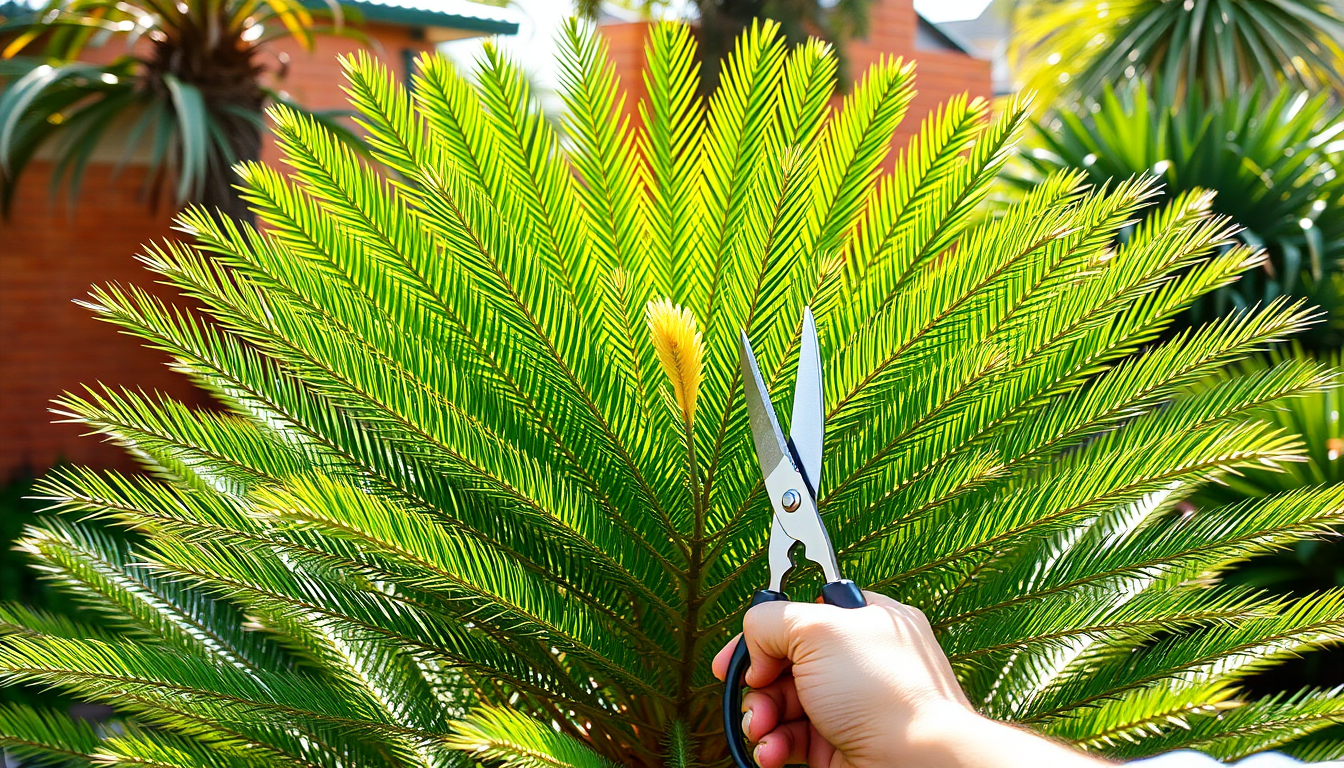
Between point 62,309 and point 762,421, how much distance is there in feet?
27.5

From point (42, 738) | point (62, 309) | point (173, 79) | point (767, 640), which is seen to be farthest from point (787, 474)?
point (62, 309)

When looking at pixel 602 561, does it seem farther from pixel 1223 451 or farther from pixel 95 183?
pixel 95 183

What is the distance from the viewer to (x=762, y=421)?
53.1 inches

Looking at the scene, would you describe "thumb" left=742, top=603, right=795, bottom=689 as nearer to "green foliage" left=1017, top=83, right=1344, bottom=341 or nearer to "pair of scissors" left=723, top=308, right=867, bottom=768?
"pair of scissors" left=723, top=308, right=867, bottom=768

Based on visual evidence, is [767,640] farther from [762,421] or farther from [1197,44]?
[1197,44]

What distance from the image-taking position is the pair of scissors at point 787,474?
4.34 ft

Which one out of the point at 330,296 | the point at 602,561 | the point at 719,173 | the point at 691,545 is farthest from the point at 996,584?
the point at 330,296

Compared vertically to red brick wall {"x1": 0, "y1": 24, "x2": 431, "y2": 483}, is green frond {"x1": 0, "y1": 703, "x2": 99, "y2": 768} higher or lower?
lower

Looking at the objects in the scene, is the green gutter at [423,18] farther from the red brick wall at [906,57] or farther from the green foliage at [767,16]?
the red brick wall at [906,57]

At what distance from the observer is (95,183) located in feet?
27.2

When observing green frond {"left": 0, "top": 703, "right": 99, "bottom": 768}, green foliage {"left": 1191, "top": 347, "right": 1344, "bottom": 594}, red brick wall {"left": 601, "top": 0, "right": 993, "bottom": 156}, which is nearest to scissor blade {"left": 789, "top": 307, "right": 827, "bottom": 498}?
green frond {"left": 0, "top": 703, "right": 99, "bottom": 768}

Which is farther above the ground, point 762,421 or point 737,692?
point 762,421

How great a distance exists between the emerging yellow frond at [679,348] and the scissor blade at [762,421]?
7 cm

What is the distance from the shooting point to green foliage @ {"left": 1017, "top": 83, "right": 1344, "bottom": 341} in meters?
4.71
